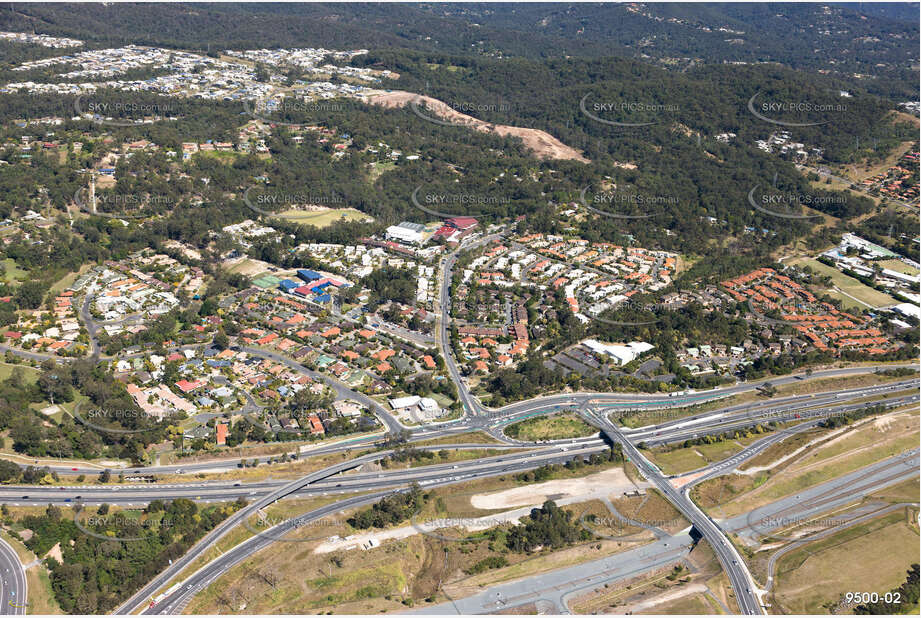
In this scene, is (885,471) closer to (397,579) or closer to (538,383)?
(538,383)

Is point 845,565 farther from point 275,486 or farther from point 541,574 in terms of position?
point 275,486

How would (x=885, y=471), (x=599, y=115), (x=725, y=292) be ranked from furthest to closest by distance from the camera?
(x=599, y=115), (x=725, y=292), (x=885, y=471)

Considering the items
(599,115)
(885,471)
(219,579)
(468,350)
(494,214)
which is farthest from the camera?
(599,115)

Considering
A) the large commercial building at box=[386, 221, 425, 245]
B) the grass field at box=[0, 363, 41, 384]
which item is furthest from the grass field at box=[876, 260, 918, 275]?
the grass field at box=[0, 363, 41, 384]

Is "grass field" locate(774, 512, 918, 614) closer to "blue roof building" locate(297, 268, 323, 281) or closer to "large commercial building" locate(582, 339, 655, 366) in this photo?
"large commercial building" locate(582, 339, 655, 366)

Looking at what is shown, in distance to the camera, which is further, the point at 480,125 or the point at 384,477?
the point at 480,125

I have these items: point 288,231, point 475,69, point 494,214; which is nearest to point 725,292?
point 494,214

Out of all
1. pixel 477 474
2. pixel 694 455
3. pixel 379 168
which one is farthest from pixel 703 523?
pixel 379 168
